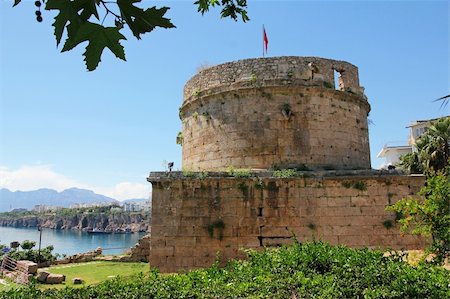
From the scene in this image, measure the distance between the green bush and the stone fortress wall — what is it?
10.4 feet

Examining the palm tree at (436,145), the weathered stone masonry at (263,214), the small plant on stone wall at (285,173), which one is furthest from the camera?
the palm tree at (436,145)

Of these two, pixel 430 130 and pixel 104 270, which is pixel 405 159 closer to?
pixel 430 130

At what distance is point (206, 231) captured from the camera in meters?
9.76

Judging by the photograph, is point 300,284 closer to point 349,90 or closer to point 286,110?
point 286,110

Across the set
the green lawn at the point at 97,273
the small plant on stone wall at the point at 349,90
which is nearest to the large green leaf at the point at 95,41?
the green lawn at the point at 97,273

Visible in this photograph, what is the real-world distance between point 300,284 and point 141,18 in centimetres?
457

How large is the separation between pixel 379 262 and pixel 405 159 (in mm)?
21807

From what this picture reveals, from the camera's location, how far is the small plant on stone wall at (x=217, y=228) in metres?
9.72

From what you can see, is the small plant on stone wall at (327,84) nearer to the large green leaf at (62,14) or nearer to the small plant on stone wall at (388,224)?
the small plant on stone wall at (388,224)

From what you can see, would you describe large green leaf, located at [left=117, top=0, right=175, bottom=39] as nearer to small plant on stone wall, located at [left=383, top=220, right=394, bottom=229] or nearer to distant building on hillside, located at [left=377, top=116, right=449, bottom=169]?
small plant on stone wall, located at [left=383, top=220, right=394, bottom=229]

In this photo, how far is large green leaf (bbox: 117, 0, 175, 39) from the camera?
69.4 inches

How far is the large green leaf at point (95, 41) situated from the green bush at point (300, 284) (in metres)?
4.01

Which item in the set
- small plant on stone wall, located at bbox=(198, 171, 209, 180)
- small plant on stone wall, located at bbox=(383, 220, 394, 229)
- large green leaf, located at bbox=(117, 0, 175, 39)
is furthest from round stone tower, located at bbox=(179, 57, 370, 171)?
large green leaf, located at bbox=(117, 0, 175, 39)

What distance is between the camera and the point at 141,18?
1.80 metres
